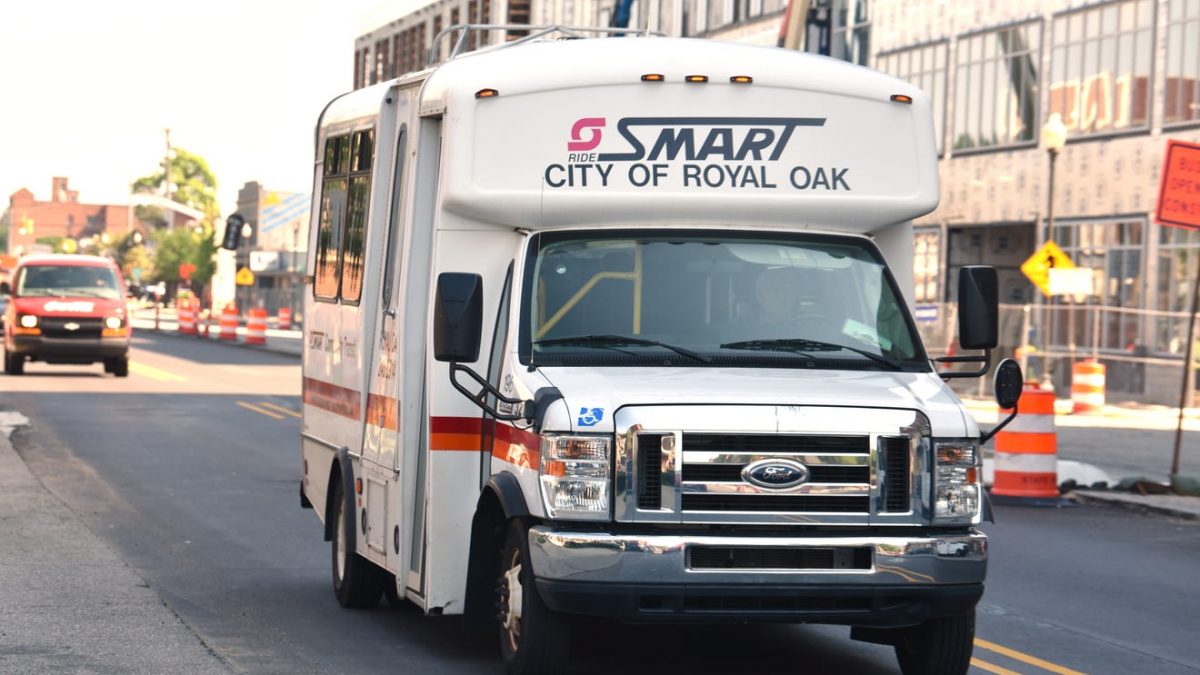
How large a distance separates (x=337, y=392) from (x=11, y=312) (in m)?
24.9

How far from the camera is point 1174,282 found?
115 feet

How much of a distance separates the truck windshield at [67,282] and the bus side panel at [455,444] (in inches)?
1062

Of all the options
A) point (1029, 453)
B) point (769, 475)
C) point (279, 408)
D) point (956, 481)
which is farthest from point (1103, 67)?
point (769, 475)

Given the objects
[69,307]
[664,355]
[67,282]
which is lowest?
[664,355]

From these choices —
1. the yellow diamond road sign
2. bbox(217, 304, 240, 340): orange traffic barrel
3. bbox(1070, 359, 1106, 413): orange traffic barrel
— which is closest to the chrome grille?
the yellow diamond road sign

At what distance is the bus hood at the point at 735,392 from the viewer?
7.63 metres

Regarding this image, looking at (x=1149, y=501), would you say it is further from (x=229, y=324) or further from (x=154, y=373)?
(x=229, y=324)

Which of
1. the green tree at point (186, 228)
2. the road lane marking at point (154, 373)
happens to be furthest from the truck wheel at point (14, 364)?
the green tree at point (186, 228)

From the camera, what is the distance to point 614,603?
7523mm

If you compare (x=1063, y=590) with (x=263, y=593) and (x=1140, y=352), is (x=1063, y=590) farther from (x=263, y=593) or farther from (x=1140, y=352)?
(x=1140, y=352)

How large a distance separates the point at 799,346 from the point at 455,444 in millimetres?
1557

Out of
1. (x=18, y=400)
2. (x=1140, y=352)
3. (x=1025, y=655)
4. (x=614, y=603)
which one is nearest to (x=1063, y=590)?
(x=1025, y=655)

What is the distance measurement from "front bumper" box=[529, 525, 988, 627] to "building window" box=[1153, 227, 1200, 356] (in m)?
27.8

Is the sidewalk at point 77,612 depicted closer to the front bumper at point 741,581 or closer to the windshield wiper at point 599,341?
the front bumper at point 741,581
